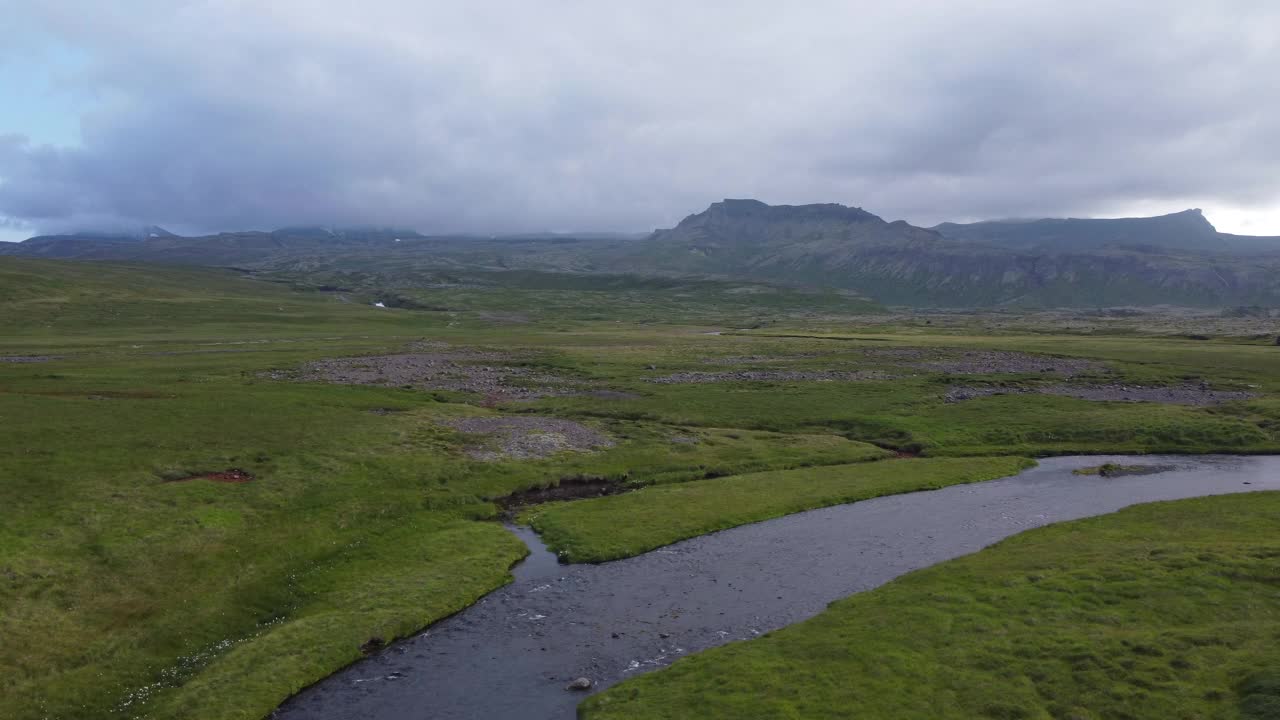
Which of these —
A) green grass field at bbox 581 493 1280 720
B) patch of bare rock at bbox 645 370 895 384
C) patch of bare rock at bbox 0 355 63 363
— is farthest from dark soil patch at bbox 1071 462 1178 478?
patch of bare rock at bbox 0 355 63 363

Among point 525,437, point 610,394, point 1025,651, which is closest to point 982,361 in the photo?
point 610,394

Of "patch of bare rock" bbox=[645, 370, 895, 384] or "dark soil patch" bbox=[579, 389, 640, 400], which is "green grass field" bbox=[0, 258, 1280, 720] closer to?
"dark soil patch" bbox=[579, 389, 640, 400]

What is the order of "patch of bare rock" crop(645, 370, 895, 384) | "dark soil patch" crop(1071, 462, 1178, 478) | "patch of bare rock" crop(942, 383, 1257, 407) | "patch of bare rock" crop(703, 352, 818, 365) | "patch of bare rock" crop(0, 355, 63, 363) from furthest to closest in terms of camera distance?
"patch of bare rock" crop(703, 352, 818, 365) < "patch of bare rock" crop(645, 370, 895, 384) < "patch of bare rock" crop(0, 355, 63, 363) < "patch of bare rock" crop(942, 383, 1257, 407) < "dark soil patch" crop(1071, 462, 1178, 478)

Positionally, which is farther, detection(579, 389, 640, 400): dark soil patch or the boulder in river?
detection(579, 389, 640, 400): dark soil patch

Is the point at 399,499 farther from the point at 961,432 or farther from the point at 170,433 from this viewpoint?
the point at 961,432

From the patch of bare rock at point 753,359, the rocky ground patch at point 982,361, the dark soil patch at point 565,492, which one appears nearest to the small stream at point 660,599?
the dark soil patch at point 565,492

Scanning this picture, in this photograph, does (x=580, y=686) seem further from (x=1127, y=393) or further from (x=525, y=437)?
(x=1127, y=393)
